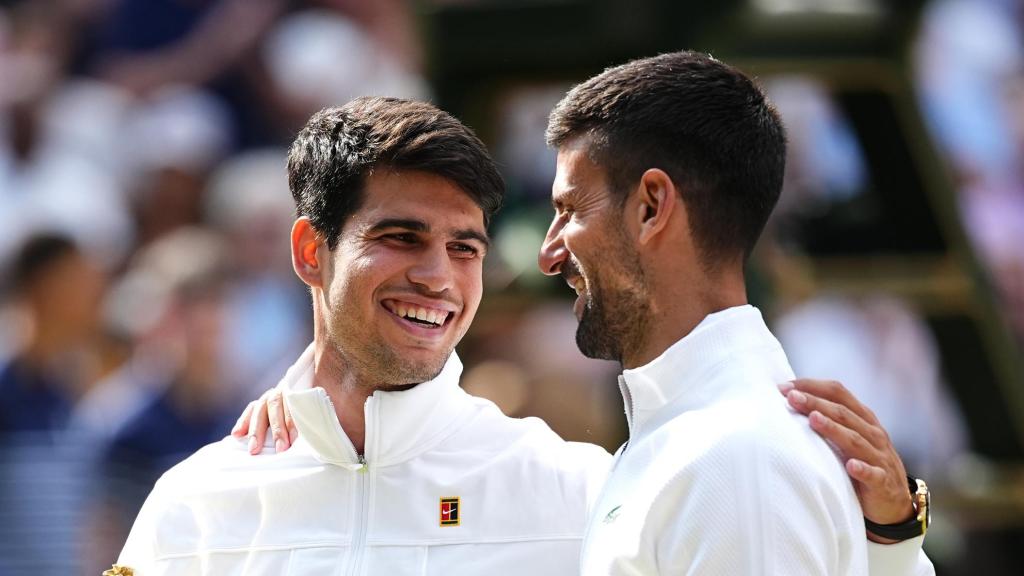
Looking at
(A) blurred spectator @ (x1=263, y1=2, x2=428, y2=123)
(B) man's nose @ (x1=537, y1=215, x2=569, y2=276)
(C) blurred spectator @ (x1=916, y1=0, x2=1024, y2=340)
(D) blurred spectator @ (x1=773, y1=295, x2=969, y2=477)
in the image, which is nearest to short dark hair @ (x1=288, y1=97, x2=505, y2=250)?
(B) man's nose @ (x1=537, y1=215, x2=569, y2=276)

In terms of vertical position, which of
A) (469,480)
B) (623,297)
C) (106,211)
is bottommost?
(469,480)

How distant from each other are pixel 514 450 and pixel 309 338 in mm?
4268

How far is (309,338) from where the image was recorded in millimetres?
7000

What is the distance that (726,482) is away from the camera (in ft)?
6.84

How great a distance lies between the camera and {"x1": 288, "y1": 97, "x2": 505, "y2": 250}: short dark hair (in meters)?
2.78

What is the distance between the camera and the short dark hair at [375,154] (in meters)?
2.78

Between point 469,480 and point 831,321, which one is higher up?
point 831,321

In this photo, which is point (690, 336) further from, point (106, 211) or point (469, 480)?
point (106, 211)

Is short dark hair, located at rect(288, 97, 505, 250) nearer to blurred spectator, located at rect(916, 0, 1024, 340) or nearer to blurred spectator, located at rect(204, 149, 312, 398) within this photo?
blurred spectator, located at rect(204, 149, 312, 398)

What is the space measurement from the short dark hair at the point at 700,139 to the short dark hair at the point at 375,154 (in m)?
0.37

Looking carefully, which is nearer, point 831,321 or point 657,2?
point 657,2

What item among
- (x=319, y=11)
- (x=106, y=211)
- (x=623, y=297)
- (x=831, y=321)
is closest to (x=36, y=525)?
(x=106, y=211)

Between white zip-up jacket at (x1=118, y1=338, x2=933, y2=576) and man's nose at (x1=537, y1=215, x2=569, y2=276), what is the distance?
349mm

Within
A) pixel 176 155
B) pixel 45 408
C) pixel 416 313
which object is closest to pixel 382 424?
pixel 416 313
